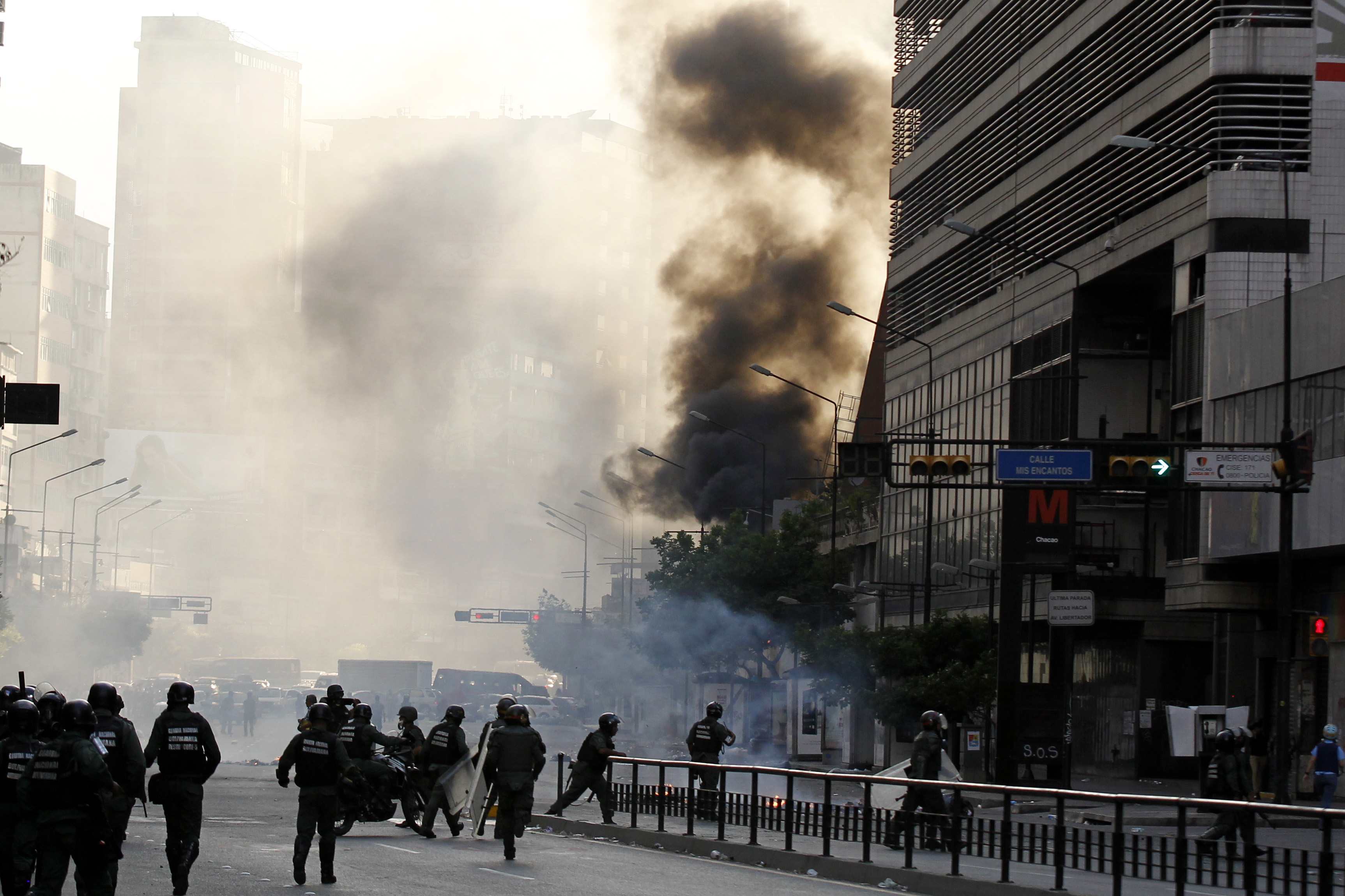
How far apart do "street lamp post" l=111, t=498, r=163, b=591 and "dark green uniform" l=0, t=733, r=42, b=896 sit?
319 ft

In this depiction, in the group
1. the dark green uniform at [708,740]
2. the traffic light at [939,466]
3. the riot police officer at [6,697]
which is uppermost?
the traffic light at [939,466]

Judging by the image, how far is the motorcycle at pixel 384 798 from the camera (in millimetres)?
19406

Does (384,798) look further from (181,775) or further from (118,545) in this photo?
(118,545)

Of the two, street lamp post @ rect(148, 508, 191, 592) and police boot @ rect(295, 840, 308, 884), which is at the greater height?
street lamp post @ rect(148, 508, 191, 592)

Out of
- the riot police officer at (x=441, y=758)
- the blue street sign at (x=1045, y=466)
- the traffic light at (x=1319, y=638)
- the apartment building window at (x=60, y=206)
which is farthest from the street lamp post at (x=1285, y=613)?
the apartment building window at (x=60, y=206)

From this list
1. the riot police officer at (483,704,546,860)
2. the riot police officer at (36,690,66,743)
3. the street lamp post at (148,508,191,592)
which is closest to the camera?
the riot police officer at (36,690,66,743)

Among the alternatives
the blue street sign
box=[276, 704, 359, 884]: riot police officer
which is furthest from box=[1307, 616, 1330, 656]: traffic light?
box=[276, 704, 359, 884]: riot police officer

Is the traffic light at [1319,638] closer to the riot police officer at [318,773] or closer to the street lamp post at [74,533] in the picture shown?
the riot police officer at [318,773]

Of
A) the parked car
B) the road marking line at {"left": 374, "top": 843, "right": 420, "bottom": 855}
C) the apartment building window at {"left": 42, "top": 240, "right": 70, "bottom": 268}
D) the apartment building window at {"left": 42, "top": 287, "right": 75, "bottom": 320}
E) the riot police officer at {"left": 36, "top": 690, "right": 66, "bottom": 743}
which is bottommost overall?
the parked car

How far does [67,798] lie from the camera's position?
34.7 ft

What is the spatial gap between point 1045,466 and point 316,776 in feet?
49.4

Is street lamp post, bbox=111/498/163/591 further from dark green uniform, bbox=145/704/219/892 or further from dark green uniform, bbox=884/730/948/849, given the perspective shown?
dark green uniform, bbox=145/704/219/892

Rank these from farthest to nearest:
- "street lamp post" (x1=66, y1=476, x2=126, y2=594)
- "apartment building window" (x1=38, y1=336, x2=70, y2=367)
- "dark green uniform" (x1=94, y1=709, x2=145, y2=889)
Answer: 1. "apartment building window" (x1=38, y1=336, x2=70, y2=367)
2. "street lamp post" (x1=66, y1=476, x2=126, y2=594)
3. "dark green uniform" (x1=94, y1=709, x2=145, y2=889)

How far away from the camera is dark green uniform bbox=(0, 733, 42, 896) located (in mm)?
10773
